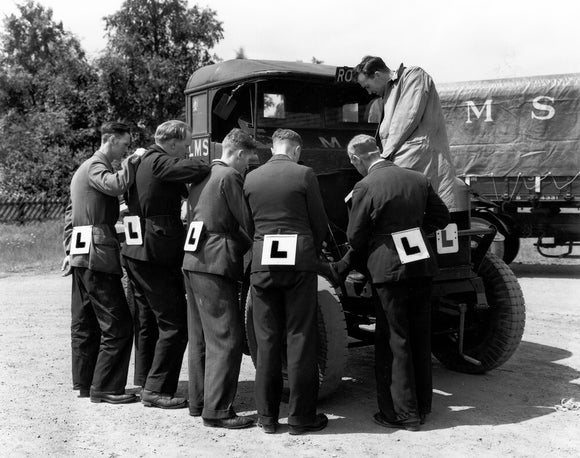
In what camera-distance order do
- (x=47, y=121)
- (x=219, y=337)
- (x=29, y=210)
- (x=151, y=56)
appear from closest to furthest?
(x=219, y=337) < (x=29, y=210) < (x=47, y=121) < (x=151, y=56)

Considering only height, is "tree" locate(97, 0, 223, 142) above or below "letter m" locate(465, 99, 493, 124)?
above

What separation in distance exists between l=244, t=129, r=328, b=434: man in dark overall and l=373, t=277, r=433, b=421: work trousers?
43 cm

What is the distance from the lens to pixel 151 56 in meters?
25.4

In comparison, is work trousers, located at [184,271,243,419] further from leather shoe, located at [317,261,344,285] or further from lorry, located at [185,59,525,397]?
leather shoe, located at [317,261,344,285]

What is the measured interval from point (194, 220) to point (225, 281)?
425mm

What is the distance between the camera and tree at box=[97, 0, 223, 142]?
24.7 meters

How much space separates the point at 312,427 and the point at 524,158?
822 centimetres

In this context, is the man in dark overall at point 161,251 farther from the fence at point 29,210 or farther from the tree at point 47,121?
the tree at point 47,121

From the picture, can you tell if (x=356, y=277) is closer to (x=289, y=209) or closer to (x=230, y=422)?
(x=289, y=209)

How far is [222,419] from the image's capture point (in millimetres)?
4273

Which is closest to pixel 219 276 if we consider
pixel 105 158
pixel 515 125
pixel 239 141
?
pixel 239 141

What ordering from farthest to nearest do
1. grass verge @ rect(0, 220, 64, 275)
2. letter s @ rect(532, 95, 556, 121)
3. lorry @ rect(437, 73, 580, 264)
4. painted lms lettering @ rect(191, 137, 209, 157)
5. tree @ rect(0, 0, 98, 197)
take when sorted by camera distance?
tree @ rect(0, 0, 98, 197) < grass verge @ rect(0, 220, 64, 275) < letter s @ rect(532, 95, 556, 121) < lorry @ rect(437, 73, 580, 264) < painted lms lettering @ rect(191, 137, 209, 157)

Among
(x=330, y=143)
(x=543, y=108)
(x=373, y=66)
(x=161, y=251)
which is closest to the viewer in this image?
(x=161, y=251)

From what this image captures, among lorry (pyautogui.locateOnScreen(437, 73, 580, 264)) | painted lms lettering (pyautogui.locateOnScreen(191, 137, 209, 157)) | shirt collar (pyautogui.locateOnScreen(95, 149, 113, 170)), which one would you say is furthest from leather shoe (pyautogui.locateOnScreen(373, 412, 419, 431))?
lorry (pyautogui.locateOnScreen(437, 73, 580, 264))
